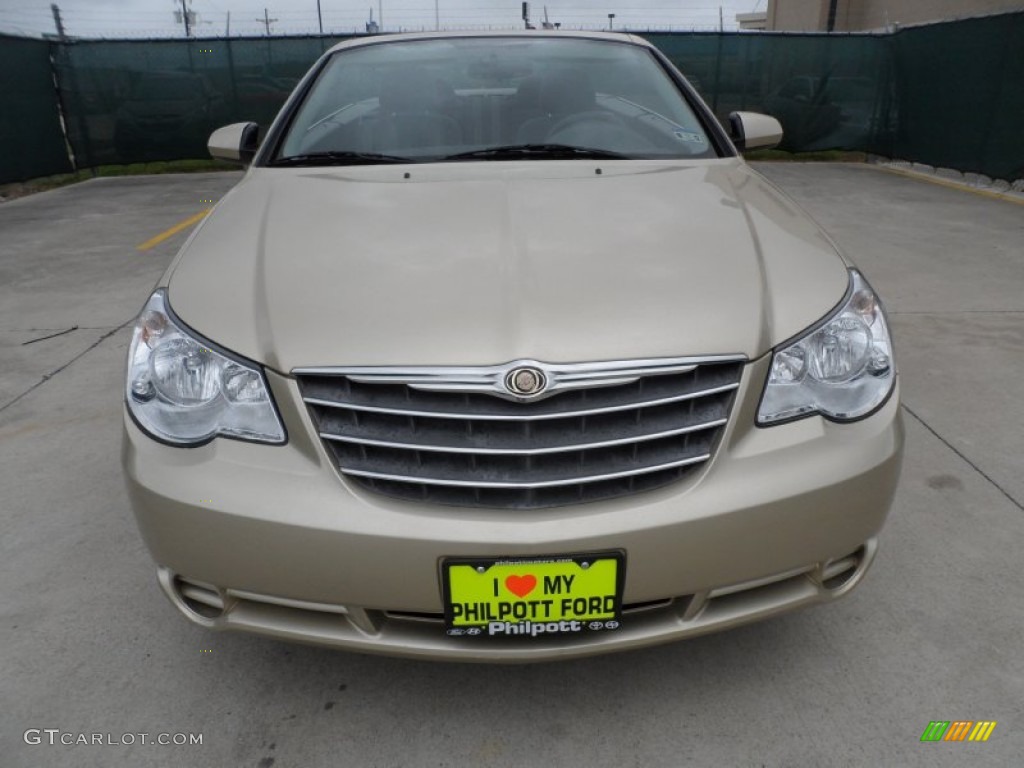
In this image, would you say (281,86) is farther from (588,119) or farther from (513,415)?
(513,415)

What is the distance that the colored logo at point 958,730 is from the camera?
1.68 meters

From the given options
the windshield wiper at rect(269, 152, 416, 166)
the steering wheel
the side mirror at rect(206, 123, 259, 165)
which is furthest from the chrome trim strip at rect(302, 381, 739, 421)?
the side mirror at rect(206, 123, 259, 165)

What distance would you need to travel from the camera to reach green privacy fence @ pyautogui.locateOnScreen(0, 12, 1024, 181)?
425 inches

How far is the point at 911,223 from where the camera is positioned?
7.20m

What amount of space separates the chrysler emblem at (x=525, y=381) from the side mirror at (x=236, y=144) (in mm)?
2149

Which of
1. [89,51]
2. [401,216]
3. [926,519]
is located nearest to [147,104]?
[89,51]

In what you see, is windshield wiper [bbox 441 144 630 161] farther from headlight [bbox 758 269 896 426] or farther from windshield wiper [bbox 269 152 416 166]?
headlight [bbox 758 269 896 426]

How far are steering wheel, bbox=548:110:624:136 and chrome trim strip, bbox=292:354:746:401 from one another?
4.69 feet

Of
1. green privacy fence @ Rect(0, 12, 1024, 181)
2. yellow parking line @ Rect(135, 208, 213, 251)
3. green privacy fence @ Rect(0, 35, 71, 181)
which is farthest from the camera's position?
green privacy fence @ Rect(0, 12, 1024, 181)

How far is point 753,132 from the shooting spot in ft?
10.5

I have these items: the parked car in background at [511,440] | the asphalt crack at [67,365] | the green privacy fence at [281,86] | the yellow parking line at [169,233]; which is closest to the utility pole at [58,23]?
the green privacy fence at [281,86]

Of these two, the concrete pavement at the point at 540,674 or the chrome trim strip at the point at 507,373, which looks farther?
the concrete pavement at the point at 540,674

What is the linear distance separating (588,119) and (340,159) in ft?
2.77

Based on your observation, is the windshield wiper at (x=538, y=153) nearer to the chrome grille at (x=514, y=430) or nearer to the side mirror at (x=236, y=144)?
the side mirror at (x=236, y=144)
